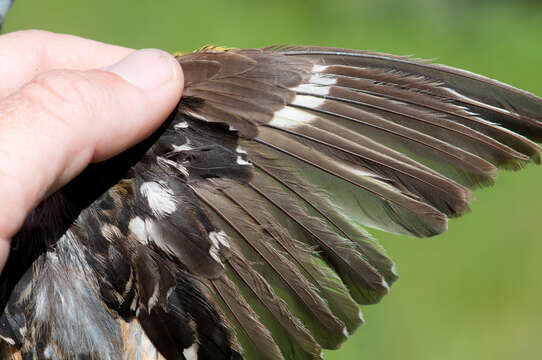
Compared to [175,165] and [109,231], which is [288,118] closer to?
[175,165]

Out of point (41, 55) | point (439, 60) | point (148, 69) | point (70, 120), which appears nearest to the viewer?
point (70, 120)

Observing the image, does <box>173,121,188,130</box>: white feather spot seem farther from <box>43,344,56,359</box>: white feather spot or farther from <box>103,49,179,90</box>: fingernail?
<box>43,344,56,359</box>: white feather spot

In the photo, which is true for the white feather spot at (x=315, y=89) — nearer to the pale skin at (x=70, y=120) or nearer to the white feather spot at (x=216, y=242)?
the pale skin at (x=70, y=120)

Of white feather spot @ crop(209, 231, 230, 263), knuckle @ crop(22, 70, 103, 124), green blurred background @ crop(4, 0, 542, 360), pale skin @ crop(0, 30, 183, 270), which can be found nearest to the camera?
pale skin @ crop(0, 30, 183, 270)

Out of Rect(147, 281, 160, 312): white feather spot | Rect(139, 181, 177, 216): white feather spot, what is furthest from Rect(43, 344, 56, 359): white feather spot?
Rect(139, 181, 177, 216): white feather spot

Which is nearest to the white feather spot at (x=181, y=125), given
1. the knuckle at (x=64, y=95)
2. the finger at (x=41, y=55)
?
the knuckle at (x=64, y=95)

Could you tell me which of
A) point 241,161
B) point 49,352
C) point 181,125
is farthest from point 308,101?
point 49,352
